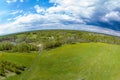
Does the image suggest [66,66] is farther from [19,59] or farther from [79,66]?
[19,59]

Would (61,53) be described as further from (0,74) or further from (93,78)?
(93,78)

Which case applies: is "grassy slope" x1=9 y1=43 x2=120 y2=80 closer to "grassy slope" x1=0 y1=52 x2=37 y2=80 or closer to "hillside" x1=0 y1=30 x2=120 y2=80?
"hillside" x1=0 y1=30 x2=120 y2=80

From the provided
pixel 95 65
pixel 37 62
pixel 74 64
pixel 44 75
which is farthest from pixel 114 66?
pixel 37 62

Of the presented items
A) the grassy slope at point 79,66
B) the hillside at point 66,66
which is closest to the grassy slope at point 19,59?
the hillside at point 66,66

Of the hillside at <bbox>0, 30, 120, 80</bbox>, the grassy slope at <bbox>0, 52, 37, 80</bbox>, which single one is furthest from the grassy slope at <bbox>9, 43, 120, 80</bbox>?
the grassy slope at <bbox>0, 52, 37, 80</bbox>

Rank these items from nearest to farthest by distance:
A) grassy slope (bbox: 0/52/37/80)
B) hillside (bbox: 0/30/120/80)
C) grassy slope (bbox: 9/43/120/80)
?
grassy slope (bbox: 9/43/120/80), hillside (bbox: 0/30/120/80), grassy slope (bbox: 0/52/37/80)

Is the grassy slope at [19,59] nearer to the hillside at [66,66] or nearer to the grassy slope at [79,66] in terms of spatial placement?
the hillside at [66,66]

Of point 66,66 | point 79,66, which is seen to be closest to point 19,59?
point 66,66

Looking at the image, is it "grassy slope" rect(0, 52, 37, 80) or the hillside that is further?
"grassy slope" rect(0, 52, 37, 80)
